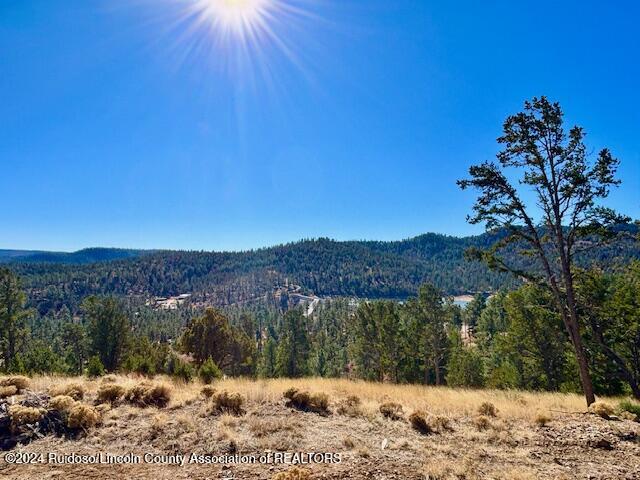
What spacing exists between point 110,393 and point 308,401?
5.59 metres

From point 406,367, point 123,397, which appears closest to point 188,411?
point 123,397

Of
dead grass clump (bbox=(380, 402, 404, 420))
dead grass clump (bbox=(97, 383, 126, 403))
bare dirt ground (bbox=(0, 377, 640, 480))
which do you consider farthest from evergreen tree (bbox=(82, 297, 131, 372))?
dead grass clump (bbox=(380, 402, 404, 420))

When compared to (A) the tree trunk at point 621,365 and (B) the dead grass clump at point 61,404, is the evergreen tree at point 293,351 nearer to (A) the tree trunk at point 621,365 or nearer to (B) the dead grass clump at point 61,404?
(A) the tree trunk at point 621,365

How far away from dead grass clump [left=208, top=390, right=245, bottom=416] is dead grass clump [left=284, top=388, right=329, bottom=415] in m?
1.39

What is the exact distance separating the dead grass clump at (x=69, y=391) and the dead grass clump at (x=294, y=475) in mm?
7389

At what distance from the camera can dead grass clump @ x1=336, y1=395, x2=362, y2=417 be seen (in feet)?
29.4

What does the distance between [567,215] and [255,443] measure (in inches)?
462

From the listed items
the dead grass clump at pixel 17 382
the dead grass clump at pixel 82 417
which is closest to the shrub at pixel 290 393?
the dead grass clump at pixel 82 417

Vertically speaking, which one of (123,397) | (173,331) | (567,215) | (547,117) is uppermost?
(547,117)

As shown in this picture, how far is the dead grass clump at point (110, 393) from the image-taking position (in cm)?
948

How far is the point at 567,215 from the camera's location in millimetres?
11430

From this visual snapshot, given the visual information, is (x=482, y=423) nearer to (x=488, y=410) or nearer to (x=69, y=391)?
(x=488, y=410)

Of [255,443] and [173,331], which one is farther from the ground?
[255,443]

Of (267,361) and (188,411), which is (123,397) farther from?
(267,361)
